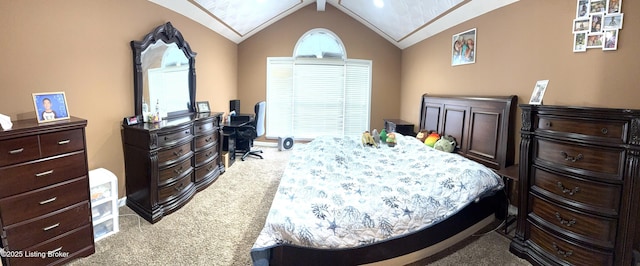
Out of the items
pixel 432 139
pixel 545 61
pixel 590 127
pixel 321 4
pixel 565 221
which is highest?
pixel 321 4

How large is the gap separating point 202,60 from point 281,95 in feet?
6.65

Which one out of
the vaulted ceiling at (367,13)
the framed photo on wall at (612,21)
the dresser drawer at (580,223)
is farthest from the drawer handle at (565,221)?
the vaulted ceiling at (367,13)

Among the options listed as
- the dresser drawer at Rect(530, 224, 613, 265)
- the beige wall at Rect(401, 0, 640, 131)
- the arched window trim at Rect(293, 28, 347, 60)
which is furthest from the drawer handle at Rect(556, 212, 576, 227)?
the arched window trim at Rect(293, 28, 347, 60)

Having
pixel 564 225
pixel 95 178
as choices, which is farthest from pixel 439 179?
pixel 95 178

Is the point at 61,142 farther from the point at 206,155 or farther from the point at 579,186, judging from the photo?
the point at 579,186

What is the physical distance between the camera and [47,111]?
2.22 m

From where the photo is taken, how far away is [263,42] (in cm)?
627

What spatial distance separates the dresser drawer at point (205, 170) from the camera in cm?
383

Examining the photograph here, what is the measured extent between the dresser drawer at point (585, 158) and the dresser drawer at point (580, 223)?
0.29m

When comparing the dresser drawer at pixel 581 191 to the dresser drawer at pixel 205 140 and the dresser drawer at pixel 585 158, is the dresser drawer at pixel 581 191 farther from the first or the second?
the dresser drawer at pixel 205 140

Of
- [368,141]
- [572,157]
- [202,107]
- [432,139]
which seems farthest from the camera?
[202,107]

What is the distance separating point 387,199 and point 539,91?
163 centimetres

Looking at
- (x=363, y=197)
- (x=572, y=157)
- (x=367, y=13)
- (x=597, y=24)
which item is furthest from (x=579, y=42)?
(x=367, y=13)

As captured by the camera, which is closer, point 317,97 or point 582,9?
point 582,9
